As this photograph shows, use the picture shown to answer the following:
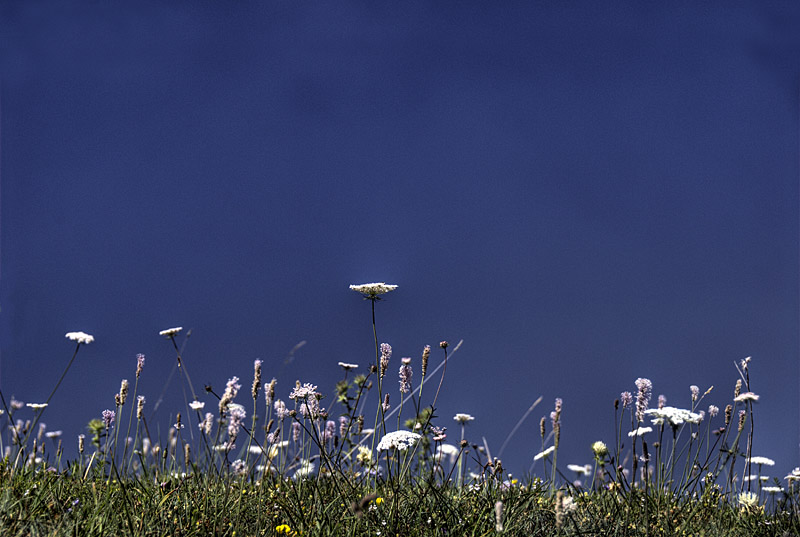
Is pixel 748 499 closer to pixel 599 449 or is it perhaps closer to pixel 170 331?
pixel 599 449

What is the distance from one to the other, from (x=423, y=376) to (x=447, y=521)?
2.39 ft

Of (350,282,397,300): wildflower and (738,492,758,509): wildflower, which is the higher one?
(350,282,397,300): wildflower

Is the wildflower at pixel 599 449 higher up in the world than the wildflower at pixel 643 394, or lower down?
lower down

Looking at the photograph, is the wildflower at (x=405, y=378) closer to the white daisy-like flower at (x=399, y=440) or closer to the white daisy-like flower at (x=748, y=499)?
the white daisy-like flower at (x=399, y=440)

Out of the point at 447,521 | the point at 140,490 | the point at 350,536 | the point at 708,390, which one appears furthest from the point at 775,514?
the point at 140,490

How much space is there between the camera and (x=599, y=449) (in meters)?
4.52

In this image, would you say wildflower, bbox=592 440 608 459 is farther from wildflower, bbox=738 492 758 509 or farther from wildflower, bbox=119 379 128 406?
wildflower, bbox=119 379 128 406

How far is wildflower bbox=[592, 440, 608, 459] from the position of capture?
4.52 metres

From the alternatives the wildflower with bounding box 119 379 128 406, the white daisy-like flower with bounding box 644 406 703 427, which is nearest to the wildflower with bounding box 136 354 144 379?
the wildflower with bounding box 119 379 128 406

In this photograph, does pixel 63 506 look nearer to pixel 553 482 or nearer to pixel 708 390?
pixel 553 482

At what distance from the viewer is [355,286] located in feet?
12.1

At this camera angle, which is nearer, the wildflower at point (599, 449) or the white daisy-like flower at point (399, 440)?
the white daisy-like flower at point (399, 440)

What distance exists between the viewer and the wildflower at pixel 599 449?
4523mm

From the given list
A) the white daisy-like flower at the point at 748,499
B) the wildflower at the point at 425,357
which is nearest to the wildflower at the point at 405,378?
the wildflower at the point at 425,357
